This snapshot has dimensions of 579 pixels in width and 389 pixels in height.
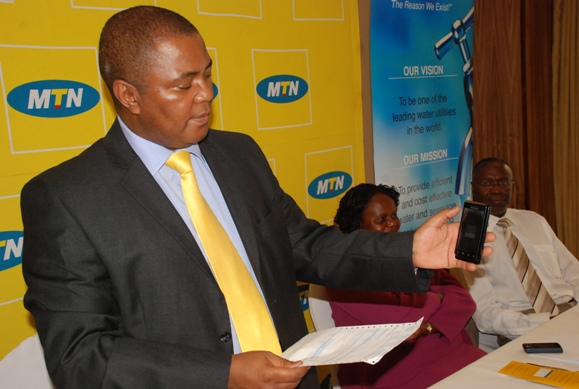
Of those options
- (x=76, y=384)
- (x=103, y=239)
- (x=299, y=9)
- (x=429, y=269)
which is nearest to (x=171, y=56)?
(x=103, y=239)

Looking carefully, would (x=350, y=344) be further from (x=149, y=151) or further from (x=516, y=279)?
(x=516, y=279)

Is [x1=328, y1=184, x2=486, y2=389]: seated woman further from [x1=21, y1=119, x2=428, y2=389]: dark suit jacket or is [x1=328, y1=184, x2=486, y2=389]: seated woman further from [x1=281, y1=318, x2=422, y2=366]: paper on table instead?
[x1=281, y1=318, x2=422, y2=366]: paper on table

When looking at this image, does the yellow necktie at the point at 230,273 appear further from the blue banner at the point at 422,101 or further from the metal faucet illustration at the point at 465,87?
the metal faucet illustration at the point at 465,87

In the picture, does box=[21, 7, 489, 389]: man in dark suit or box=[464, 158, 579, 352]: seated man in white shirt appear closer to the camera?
box=[21, 7, 489, 389]: man in dark suit

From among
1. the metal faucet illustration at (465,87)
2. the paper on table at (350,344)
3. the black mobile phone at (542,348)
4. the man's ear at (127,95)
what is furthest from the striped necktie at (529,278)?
the man's ear at (127,95)

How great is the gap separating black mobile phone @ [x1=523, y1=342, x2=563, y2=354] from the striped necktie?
1341mm

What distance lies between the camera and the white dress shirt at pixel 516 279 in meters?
3.00

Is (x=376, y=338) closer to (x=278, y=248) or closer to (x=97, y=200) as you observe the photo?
(x=278, y=248)

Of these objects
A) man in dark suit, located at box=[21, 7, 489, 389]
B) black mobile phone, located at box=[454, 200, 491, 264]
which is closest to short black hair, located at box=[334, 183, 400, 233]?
man in dark suit, located at box=[21, 7, 489, 389]

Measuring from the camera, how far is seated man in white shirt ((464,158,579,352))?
10.00ft

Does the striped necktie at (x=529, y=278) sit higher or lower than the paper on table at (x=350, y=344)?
lower

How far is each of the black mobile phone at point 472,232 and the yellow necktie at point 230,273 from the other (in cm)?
60

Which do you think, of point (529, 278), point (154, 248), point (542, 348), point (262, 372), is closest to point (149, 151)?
point (154, 248)

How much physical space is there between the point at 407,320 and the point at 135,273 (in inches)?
60.4
